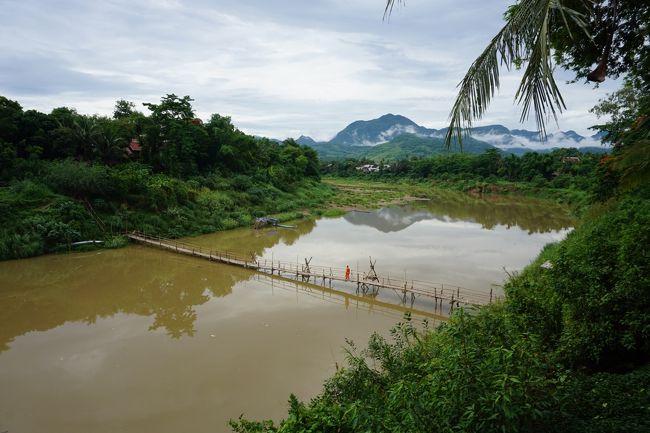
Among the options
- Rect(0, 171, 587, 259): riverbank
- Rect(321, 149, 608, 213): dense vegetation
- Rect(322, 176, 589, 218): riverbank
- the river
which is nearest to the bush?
the river

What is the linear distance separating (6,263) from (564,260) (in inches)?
950

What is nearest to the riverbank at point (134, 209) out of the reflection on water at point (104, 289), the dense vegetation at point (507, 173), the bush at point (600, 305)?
the reflection on water at point (104, 289)

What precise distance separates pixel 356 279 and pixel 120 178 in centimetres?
1792

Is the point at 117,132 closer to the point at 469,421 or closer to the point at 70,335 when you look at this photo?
the point at 70,335

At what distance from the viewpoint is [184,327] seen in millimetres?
13086

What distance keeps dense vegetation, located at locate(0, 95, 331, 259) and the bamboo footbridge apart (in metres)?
3.25

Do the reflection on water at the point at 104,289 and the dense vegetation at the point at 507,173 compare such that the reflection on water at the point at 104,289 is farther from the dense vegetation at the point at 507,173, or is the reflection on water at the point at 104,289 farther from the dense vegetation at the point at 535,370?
the dense vegetation at the point at 507,173

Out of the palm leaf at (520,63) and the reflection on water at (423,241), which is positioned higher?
the palm leaf at (520,63)

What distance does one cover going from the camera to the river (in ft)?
28.9

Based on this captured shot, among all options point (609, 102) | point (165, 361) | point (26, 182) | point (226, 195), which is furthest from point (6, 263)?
Answer: point (609, 102)

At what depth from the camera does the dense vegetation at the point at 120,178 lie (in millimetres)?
21938

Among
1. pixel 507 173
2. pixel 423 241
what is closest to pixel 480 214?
pixel 423 241

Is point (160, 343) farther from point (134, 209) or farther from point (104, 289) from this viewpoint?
point (134, 209)

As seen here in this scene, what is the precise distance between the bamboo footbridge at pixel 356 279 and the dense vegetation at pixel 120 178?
3255 mm
